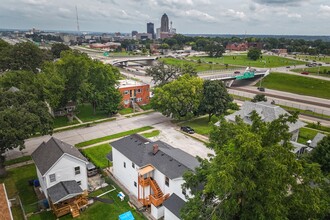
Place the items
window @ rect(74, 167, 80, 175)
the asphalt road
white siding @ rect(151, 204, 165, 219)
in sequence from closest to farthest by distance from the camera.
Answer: white siding @ rect(151, 204, 165, 219) < window @ rect(74, 167, 80, 175) < the asphalt road

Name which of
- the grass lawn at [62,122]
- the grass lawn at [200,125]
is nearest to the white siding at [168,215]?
the grass lawn at [200,125]

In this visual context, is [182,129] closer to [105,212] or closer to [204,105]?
[204,105]

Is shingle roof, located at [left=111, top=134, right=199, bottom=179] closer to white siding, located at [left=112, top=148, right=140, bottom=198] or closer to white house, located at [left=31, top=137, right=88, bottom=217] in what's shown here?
white siding, located at [left=112, top=148, right=140, bottom=198]

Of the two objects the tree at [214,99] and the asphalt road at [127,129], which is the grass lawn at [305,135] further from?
the asphalt road at [127,129]

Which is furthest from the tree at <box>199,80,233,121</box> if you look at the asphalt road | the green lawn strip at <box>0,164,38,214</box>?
the green lawn strip at <box>0,164,38,214</box>

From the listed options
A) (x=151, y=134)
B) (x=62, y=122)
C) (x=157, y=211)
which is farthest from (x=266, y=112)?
(x=62, y=122)

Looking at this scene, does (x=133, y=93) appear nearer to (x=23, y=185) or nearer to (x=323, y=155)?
(x=23, y=185)

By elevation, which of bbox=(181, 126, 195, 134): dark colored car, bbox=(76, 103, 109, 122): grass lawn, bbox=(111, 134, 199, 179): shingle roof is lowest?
bbox=(181, 126, 195, 134): dark colored car

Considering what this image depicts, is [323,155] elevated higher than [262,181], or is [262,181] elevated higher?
[262,181]
